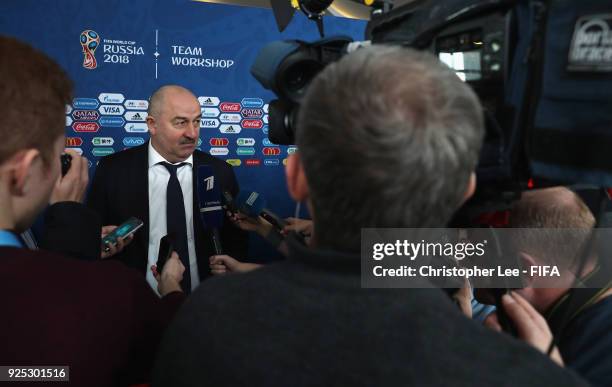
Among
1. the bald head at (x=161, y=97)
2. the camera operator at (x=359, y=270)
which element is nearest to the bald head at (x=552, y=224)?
the camera operator at (x=359, y=270)

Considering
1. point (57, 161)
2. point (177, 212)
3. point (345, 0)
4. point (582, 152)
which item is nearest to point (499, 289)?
point (582, 152)

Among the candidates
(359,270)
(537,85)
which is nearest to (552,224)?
(537,85)

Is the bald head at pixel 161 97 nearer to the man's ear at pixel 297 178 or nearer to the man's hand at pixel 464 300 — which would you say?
the man's hand at pixel 464 300

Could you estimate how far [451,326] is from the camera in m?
0.52

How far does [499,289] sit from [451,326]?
42 centimetres

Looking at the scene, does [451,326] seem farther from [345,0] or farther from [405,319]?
[345,0]

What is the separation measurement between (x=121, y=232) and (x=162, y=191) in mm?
559

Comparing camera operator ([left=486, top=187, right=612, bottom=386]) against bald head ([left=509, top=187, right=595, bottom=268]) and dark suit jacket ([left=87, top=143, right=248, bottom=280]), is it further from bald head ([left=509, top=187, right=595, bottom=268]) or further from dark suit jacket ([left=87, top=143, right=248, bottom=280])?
dark suit jacket ([left=87, top=143, right=248, bottom=280])

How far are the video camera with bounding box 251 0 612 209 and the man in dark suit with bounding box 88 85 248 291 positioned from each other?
1.70m

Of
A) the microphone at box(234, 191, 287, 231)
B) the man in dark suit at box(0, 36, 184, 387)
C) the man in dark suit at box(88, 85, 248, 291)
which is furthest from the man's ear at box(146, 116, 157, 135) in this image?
the man in dark suit at box(0, 36, 184, 387)

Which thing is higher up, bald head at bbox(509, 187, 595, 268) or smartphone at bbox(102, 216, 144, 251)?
bald head at bbox(509, 187, 595, 268)

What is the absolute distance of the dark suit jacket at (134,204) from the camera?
223 centimetres

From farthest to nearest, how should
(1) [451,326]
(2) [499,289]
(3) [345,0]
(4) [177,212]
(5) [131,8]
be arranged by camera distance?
(3) [345,0] < (5) [131,8] < (4) [177,212] < (2) [499,289] < (1) [451,326]

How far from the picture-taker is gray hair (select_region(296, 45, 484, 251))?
1.70 ft
